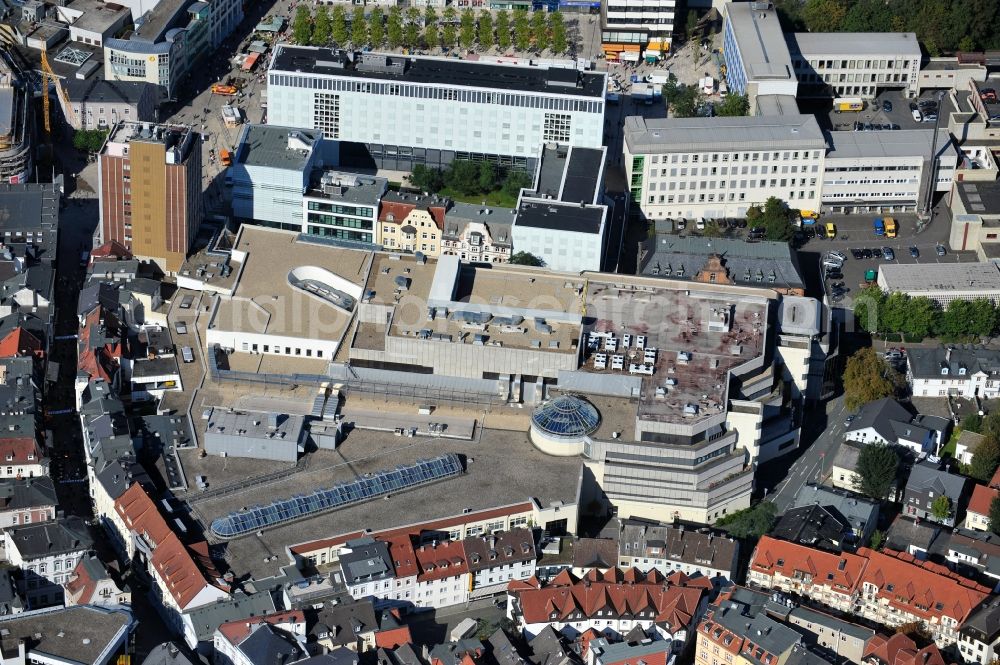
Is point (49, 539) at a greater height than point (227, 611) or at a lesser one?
greater

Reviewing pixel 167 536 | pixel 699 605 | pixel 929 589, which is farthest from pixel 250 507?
pixel 929 589

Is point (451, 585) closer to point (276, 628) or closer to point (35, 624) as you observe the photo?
point (276, 628)

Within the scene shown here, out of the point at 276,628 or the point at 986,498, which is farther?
the point at 986,498

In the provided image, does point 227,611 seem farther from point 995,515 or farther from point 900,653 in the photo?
point 995,515

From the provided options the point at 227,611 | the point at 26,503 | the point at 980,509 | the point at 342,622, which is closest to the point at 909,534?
the point at 980,509

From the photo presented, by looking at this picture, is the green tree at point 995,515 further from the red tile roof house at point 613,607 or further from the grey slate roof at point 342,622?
the grey slate roof at point 342,622

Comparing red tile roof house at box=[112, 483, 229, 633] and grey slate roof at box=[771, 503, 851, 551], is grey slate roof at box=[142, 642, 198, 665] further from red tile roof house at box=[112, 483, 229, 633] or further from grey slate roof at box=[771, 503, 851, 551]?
grey slate roof at box=[771, 503, 851, 551]
